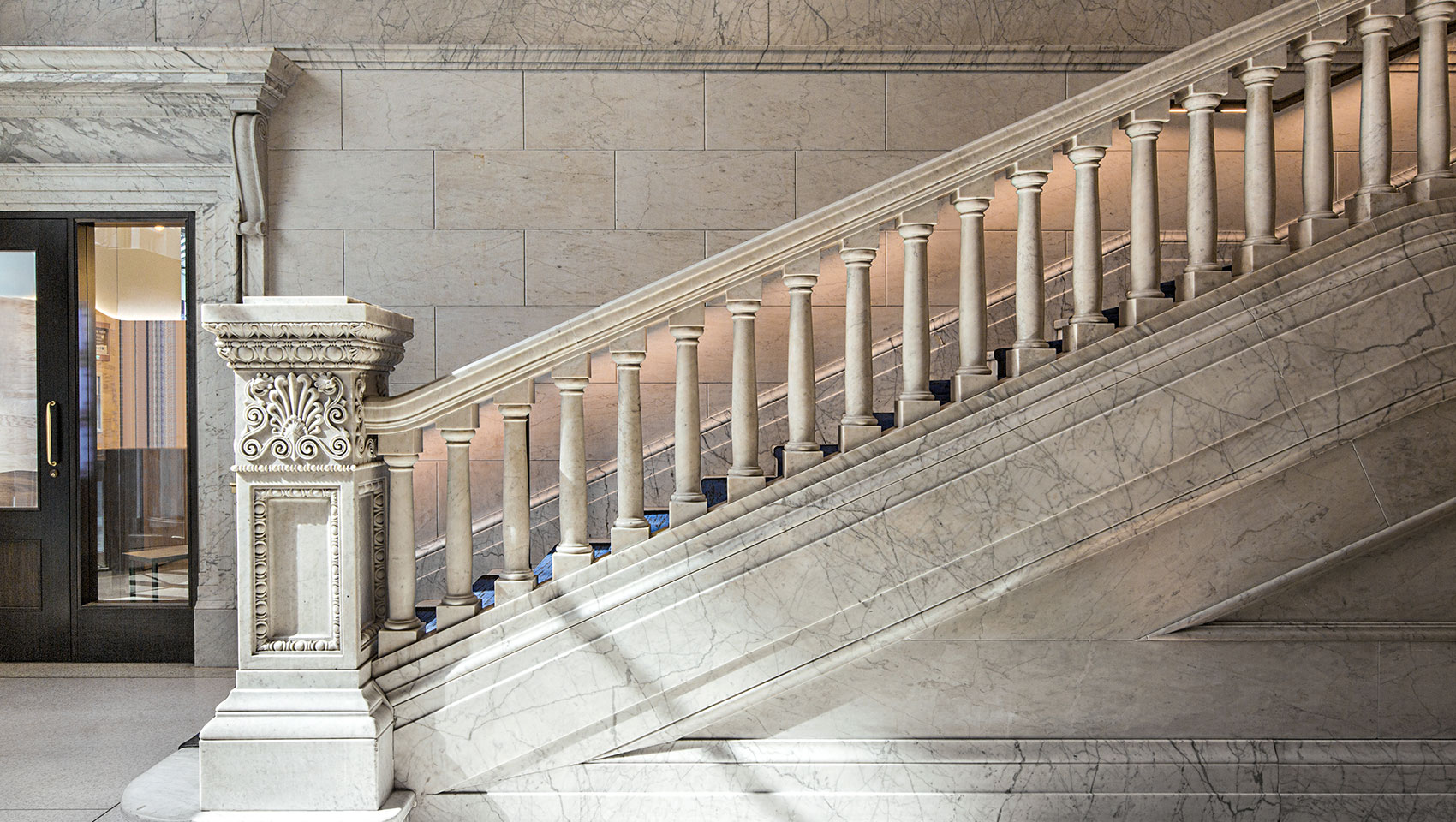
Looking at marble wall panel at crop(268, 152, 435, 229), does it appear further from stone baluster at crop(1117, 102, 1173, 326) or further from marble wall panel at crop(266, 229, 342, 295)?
stone baluster at crop(1117, 102, 1173, 326)

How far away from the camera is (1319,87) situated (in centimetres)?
235

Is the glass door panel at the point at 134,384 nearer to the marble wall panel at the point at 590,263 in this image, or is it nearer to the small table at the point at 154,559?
the small table at the point at 154,559

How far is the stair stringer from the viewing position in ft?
7.59

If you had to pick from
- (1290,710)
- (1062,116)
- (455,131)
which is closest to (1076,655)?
(1290,710)

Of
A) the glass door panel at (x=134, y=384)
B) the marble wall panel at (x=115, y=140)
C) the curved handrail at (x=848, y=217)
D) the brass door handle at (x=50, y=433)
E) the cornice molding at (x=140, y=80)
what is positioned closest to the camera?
the curved handrail at (x=848, y=217)

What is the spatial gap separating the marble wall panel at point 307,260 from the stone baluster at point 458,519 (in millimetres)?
1998

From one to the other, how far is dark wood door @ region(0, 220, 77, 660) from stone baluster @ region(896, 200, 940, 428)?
4035 millimetres

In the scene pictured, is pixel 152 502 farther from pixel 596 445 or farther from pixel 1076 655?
pixel 1076 655

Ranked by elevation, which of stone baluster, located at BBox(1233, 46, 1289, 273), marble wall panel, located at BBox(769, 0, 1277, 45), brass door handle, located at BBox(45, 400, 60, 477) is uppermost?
Answer: marble wall panel, located at BBox(769, 0, 1277, 45)

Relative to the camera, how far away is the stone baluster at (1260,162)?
234 cm

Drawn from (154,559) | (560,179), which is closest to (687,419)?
(560,179)

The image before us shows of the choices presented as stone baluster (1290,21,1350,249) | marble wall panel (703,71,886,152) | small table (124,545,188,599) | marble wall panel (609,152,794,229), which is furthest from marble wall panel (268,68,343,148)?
stone baluster (1290,21,1350,249)

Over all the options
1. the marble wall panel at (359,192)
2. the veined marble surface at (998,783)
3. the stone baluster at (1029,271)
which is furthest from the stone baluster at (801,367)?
the marble wall panel at (359,192)

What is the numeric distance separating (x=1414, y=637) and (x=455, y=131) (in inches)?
160
